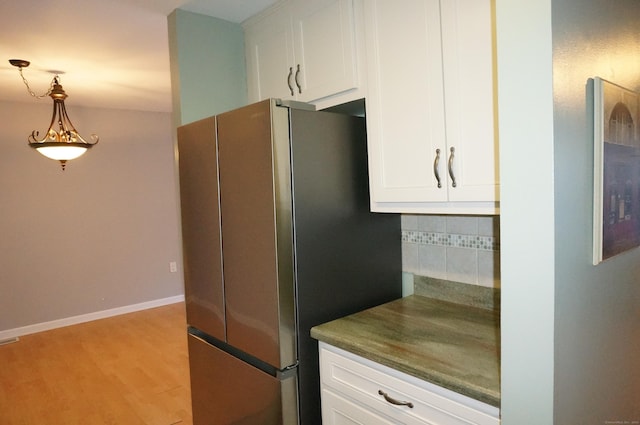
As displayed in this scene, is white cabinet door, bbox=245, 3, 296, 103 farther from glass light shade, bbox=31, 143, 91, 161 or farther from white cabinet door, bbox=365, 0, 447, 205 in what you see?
glass light shade, bbox=31, 143, 91, 161

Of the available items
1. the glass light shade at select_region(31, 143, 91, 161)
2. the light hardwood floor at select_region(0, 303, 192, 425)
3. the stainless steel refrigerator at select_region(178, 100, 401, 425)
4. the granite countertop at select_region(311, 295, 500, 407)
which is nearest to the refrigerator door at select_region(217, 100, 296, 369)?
the stainless steel refrigerator at select_region(178, 100, 401, 425)

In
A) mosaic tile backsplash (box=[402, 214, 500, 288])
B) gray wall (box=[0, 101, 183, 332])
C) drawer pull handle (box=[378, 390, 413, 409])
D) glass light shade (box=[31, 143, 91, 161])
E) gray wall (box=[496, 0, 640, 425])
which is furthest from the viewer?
gray wall (box=[0, 101, 183, 332])

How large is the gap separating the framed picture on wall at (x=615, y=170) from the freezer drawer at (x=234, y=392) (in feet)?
3.69

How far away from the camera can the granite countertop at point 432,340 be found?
3.79ft

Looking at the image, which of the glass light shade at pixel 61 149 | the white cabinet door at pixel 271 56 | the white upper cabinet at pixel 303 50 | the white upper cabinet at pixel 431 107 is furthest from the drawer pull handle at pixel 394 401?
the glass light shade at pixel 61 149

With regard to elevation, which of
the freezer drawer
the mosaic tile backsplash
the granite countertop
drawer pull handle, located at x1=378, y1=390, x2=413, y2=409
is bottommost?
the freezer drawer

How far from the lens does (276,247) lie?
4.86 feet

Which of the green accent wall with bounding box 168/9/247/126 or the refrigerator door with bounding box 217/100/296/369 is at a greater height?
the green accent wall with bounding box 168/9/247/126

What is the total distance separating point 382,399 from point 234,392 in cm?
72

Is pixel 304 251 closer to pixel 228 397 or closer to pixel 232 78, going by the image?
pixel 228 397

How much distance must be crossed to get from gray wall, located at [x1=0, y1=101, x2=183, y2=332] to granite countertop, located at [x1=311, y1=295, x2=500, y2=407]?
3.57 meters

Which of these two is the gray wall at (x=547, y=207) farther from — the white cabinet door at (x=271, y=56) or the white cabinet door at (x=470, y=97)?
the white cabinet door at (x=271, y=56)

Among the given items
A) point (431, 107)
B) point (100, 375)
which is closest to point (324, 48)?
point (431, 107)

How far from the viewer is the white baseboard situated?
4188 mm
